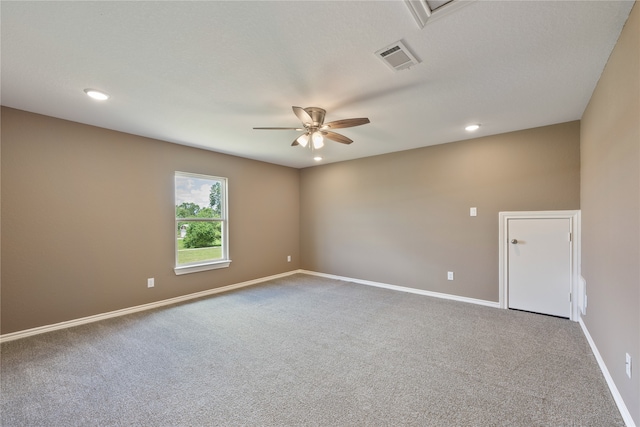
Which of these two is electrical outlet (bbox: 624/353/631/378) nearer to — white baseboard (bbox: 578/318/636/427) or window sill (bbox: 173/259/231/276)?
white baseboard (bbox: 578/318/636/427)

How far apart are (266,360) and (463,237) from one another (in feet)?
10.8

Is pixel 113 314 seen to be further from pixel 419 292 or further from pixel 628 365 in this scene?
pixel 628 365

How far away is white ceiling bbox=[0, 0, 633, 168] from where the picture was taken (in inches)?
61.6

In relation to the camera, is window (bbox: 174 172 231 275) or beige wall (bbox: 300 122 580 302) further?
window (bbox: 174 172 231 275)

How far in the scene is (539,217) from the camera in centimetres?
352

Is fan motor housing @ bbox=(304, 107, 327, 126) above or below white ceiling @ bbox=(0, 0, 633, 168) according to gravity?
below

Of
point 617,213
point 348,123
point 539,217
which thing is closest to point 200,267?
point 348,123

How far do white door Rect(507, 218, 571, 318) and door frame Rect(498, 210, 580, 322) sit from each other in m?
0.03

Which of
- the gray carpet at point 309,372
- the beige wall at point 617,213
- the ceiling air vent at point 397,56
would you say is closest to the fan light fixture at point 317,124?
the ceiling air vent at point 397,56

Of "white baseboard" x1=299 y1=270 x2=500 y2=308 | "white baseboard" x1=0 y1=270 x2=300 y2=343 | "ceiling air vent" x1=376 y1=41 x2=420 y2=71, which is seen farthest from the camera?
"white baseboard" x1=299 y1=270 x2=500 y2=308

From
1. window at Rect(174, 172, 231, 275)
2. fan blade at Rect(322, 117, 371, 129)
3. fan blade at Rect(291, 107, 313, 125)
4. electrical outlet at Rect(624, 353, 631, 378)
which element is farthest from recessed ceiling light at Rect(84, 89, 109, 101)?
electrical outlet at Rect(624, 353, 631, 378)

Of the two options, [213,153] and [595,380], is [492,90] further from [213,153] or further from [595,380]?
[213,153]

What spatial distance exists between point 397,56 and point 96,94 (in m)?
2.70

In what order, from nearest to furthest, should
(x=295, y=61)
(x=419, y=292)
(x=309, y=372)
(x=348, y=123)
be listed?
1. (x=295, y=61)
2. (x=309, y=372)
3. (x=348, y=123)
4. (x=419, y=292)
